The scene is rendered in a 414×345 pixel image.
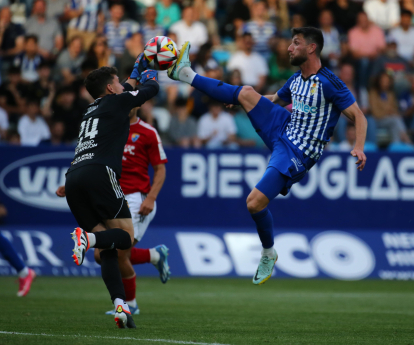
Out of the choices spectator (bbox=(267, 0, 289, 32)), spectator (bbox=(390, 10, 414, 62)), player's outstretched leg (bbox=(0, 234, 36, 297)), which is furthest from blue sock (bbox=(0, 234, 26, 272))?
spectator (bbox=(390, 10, 414, 62))

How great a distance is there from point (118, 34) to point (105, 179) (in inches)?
388

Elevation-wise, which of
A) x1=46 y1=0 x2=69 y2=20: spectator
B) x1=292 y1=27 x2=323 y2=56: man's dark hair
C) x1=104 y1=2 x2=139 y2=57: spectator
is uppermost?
x1=46 y1=0 x2=69 y2=20: spectator

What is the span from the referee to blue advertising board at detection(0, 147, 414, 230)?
238 inches

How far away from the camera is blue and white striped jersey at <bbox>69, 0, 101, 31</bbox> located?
15.2 metres

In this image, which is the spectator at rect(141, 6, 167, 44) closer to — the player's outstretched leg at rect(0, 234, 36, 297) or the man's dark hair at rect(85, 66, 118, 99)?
the player's outstretched leg at rect(0, 234, 36, 297)

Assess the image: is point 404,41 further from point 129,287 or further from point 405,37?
point 129,287

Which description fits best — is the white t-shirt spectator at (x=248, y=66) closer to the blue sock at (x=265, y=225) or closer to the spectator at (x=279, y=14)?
the spectator at (x=279, y=14)

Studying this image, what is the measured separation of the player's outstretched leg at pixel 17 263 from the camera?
341 inches

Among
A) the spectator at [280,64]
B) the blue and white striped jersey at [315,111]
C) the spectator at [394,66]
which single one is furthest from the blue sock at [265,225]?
the spectator at [394,66]

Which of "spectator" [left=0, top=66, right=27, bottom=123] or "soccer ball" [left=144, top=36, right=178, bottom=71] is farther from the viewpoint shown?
"spectator" [left=0, top=66, right=27, bottom=123]

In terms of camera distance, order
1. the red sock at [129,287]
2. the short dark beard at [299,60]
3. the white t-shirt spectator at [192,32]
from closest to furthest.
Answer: the short dark beard at [299,60] < the red sock at [129,287] < the white t-shirt spectator at [192,32]

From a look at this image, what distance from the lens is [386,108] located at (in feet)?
45.9

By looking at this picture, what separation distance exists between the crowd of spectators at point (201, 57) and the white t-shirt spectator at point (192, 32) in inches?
0.9

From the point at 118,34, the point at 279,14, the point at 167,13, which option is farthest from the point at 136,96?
the point at 279,14
